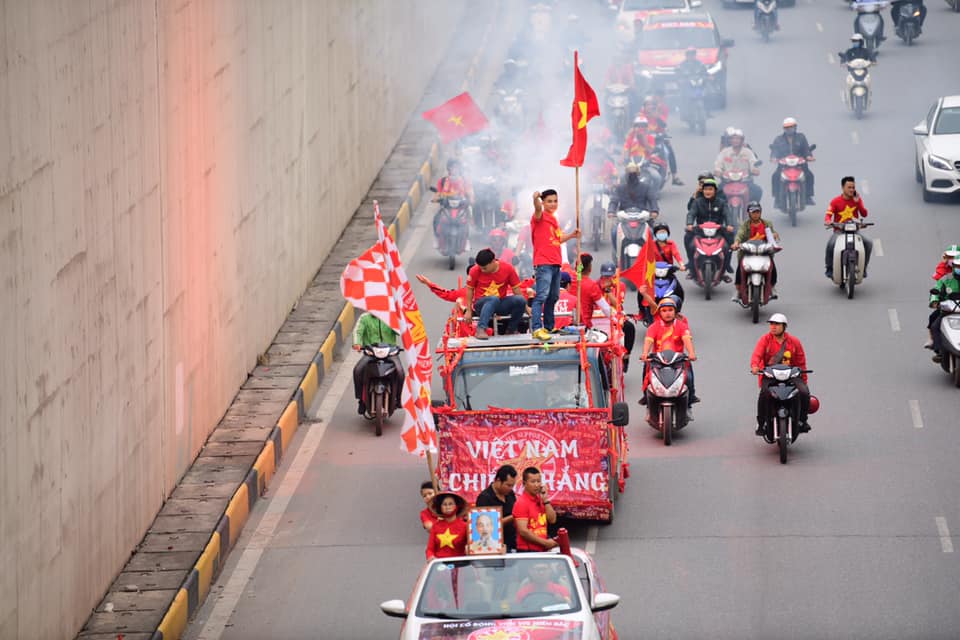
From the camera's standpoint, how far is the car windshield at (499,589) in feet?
45.6

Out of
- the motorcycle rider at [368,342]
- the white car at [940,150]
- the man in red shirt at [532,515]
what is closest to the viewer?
the man in red shirt at [532,515]

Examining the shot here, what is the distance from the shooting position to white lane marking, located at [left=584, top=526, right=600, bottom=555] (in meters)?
18.3

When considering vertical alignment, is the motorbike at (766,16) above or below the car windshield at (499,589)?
above

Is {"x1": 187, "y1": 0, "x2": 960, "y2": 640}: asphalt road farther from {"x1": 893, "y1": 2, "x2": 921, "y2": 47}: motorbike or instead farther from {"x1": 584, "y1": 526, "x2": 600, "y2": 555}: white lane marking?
{"x1": 893, "y1": 2, "x2": 921, "y2": 47}: motorbike

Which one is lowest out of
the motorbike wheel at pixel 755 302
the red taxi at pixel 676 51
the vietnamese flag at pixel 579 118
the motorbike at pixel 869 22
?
the motorbike wheel at pixel 755 302

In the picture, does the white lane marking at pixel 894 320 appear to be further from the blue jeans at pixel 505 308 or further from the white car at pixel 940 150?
the blue jeans at pixel 505 308

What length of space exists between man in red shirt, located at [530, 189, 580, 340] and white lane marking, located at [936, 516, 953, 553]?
4.30 metres

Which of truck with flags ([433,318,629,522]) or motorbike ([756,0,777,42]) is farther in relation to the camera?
motorbike ([756,0,777,42])

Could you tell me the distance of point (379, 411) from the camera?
22219 mm

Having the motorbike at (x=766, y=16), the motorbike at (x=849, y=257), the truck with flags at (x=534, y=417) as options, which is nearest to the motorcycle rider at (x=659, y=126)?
the motorbike at (x=849, y=257)

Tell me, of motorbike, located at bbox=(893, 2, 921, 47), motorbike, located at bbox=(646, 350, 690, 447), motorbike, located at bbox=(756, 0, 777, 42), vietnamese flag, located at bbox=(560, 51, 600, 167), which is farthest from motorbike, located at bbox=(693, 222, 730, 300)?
motorbike, located at bbox=(756, 0, 777, 42)

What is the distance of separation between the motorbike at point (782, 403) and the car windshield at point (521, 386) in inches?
108

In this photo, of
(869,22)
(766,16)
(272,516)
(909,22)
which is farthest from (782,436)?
(766,16)

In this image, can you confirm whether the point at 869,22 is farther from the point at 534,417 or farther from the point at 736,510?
the point at 534,417
